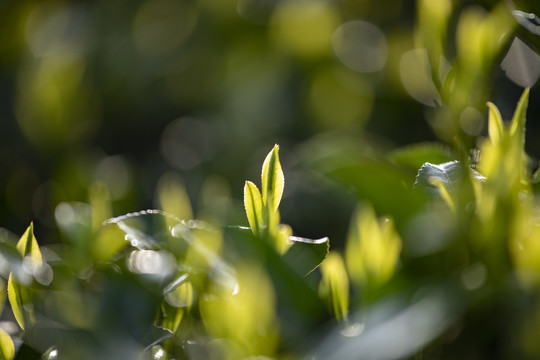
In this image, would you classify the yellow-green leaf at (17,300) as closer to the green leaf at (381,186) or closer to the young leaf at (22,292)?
the young leaf at (22,292)

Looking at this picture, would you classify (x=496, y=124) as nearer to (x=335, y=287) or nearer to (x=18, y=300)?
(x=335, y=287)

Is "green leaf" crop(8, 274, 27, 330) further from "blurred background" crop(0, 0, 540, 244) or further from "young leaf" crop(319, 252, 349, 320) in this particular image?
"blurred background" crop(0, 0, 540, 244)

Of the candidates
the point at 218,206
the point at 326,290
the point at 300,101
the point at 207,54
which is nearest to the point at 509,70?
the point at 218,206

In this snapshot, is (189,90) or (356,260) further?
(189,90)

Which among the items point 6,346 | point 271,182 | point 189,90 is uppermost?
point 271,182

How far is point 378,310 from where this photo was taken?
36cm

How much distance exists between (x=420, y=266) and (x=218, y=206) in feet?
1.08

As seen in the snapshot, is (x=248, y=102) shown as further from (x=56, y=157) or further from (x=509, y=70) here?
(x=509, y=70)

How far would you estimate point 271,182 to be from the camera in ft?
1.42

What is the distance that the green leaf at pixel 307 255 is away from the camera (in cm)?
43

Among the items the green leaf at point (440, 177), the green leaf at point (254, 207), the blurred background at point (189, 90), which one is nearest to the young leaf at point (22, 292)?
the green leaf at point (254, 207)

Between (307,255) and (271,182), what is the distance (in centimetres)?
5

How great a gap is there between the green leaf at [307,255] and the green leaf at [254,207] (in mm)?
25

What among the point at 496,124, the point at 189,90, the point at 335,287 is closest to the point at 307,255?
the point at 335,287
